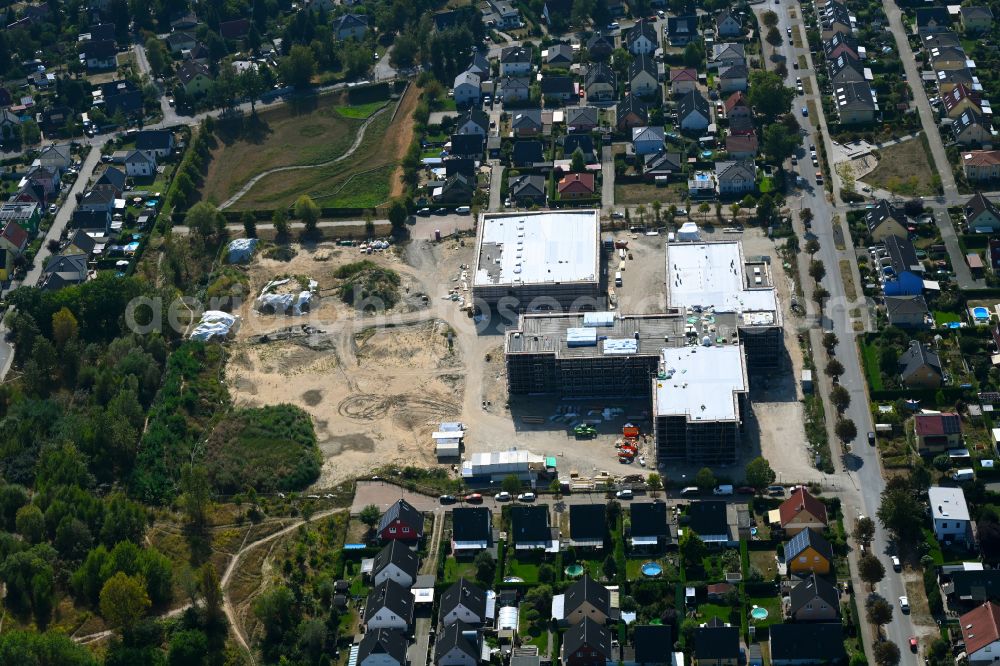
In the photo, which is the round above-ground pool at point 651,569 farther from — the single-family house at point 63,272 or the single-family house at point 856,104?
the single-family house at point 856,104

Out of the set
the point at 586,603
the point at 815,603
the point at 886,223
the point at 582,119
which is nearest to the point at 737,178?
the point at 886,223

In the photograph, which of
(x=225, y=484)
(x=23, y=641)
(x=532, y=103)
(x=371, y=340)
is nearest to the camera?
(x=23, y=641)

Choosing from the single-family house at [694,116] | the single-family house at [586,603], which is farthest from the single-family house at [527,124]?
the single-family house at [586,603]

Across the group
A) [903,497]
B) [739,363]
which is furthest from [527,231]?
[903,497]

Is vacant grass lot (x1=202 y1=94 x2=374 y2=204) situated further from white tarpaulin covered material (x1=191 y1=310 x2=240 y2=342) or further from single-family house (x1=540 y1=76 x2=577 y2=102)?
white tarpaulin covered material (x1=191 y1=310 x2=240 y2=342)

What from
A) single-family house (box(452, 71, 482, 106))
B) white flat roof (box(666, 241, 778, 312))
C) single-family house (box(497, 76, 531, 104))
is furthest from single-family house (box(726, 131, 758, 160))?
single-family house (box(452, 71, 482, 106))

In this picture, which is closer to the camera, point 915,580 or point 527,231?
point 915,580

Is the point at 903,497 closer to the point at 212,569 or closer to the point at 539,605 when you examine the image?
the point at 539,605

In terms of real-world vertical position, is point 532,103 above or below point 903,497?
below
